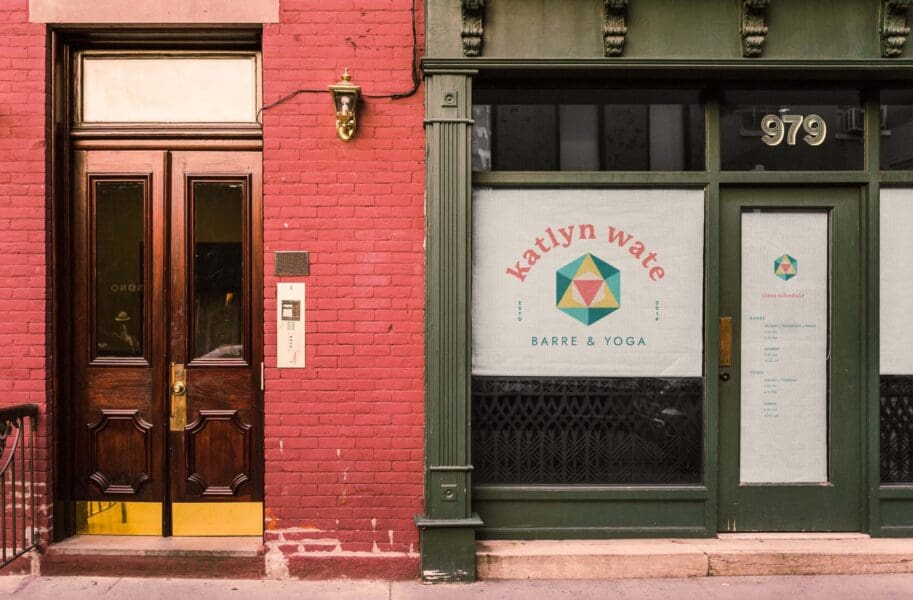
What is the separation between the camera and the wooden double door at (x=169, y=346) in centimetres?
557

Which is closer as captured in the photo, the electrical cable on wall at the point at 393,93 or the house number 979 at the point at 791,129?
the electrical cable on wall at the point at 393,93

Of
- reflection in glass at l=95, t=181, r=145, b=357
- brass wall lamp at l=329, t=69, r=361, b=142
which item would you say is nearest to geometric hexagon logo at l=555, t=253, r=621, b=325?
brass wall lamp at l=329, t=69, r=361, b=142

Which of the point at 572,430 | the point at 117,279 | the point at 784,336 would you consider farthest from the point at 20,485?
the point at 784,336

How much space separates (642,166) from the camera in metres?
5.56

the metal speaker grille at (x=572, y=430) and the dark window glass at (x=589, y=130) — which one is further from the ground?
the dark window glass at (x=589, y=130)

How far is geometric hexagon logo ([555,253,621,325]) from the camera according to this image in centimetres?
552

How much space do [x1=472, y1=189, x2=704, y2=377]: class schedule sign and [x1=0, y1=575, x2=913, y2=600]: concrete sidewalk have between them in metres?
1.42

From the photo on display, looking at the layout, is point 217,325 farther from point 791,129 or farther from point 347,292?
point 791,129

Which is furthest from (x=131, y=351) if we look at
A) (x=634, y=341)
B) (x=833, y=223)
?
(x=833, y=223)

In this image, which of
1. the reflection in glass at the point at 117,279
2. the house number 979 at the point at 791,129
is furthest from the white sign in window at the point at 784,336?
the reflection in glass at the point at 117,279

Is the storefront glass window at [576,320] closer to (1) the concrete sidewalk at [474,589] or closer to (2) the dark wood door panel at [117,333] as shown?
(1) the concrete sidewalk at [474,589]

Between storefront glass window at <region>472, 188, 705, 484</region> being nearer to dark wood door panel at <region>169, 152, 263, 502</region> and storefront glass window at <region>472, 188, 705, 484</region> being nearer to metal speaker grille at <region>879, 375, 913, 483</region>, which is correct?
metal speaker grille at <region>879, 375, 913, 483</region>

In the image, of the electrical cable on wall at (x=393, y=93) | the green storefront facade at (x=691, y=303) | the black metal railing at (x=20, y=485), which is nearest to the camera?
the black metal railing at (x=20, y=485)

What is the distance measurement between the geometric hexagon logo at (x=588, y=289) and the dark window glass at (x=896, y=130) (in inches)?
84.1
